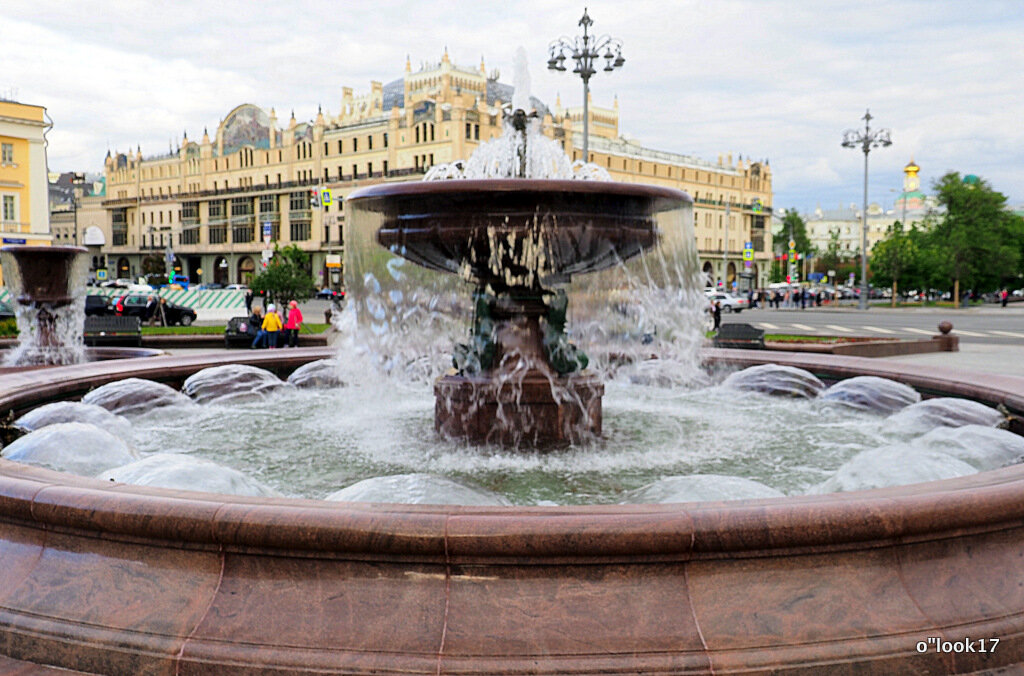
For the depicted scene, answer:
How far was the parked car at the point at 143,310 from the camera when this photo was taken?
99.0 feet

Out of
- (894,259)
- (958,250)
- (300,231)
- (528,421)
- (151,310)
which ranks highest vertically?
(300,231)

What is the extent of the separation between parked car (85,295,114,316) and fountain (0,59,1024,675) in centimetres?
2921

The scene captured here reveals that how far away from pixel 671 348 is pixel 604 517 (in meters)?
8.20

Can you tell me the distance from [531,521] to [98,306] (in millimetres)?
30651

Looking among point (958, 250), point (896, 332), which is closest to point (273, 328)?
point (896, 332)

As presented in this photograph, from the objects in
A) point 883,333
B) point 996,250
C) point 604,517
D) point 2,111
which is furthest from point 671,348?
point 996,250

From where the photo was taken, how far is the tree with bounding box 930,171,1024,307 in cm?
5506

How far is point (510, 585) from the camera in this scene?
289cm

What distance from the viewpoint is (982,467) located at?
5.03 m

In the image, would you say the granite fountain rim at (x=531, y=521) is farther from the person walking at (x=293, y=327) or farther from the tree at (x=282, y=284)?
the tree at (x=282, y=284)

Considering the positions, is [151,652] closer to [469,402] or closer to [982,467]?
[469,402]

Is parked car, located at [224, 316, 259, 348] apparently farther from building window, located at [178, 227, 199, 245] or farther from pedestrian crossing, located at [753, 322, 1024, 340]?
building window, located at [178, 227, 199, 245]

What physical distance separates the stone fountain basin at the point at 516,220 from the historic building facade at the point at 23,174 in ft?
162

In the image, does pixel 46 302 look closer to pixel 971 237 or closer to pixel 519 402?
pixel 519 402
